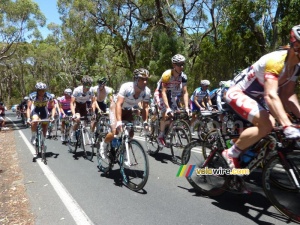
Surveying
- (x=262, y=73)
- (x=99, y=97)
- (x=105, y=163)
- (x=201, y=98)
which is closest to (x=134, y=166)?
(x=105, y=163)

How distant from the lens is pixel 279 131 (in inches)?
142

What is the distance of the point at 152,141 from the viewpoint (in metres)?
8.12

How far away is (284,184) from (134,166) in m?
2.49

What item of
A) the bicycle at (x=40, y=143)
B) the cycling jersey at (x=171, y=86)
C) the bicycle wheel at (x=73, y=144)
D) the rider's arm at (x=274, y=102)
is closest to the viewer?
the rider's arm at (x=274, y=102)

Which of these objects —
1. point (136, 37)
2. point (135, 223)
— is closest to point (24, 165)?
point (135, 223)

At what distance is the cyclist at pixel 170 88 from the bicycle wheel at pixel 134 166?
1874 mm

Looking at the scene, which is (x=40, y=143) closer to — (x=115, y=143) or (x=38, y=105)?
(x=38, y=105)

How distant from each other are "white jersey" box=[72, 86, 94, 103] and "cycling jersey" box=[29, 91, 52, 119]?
75 centimetres

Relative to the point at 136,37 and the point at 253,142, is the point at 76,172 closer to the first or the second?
the point at 253,142

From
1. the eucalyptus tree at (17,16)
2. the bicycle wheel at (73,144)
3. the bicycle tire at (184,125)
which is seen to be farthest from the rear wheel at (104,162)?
the eucalyptus tree at (17,16)

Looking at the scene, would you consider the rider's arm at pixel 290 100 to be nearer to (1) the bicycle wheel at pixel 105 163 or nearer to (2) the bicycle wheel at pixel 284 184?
(2) the bicycle wheel at pixel 284 184

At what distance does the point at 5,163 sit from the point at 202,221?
640 centimetres

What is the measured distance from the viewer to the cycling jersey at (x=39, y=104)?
848cm

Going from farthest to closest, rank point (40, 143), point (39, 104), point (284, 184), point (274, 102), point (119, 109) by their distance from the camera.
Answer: point (39, 104)
point (40, 143)
point (119, 109)
point (284, 184)
point (274, 102)
